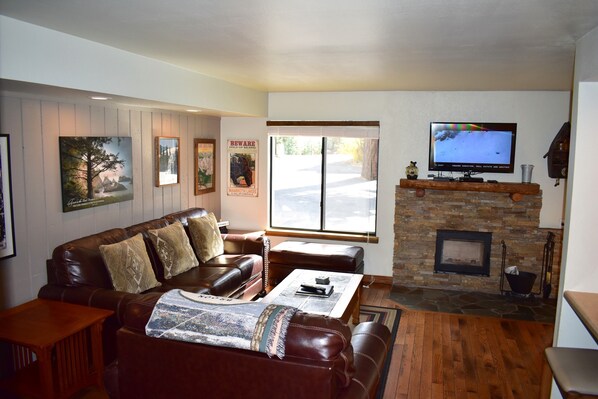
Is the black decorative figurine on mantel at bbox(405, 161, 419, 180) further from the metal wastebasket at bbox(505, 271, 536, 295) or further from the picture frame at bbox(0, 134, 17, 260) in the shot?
the picture frame at bbox(0, 134, 17, 260)

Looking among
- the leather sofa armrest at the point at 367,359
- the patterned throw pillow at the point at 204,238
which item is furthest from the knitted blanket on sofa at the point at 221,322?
the patterned throw pillow at the point at 204,238

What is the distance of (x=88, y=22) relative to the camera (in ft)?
9.05

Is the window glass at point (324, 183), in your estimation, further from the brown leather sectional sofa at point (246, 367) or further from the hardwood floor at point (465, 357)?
the brown leather sectional sofa at point (246, 367)

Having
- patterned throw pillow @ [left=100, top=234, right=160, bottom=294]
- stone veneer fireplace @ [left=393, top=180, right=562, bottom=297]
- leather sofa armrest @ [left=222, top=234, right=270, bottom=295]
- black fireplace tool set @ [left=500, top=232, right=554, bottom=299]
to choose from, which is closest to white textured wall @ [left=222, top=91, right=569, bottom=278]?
stone veneer fireplace @ [left=393, top=180, right=562, bottom=297]

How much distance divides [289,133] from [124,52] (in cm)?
328

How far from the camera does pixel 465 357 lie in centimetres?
431

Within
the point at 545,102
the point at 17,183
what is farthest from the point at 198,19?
the point at 545,102

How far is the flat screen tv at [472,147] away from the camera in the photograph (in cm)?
598

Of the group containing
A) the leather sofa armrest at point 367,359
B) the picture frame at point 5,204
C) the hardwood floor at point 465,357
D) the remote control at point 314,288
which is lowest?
the hardwood floor at point 465,357

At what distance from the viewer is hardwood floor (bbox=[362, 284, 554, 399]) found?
3740mm

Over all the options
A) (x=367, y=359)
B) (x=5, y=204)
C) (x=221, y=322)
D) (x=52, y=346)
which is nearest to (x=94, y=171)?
(x=5, y=204)

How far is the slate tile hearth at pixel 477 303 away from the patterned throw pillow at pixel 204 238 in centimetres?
218

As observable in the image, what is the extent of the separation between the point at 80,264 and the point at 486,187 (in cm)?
444

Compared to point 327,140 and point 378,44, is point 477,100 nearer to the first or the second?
point 327,140
